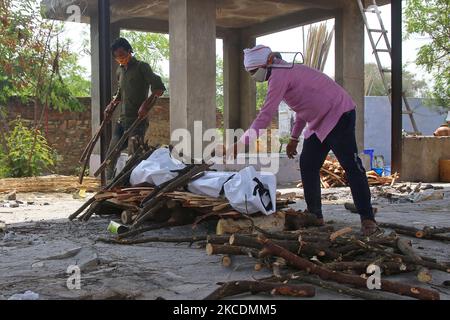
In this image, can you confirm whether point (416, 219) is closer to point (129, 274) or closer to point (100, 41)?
point (129, 274)

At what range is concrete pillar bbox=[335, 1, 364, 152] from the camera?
1064 centimetres

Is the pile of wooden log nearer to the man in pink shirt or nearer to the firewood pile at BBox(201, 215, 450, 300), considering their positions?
the firewood pile at BBox(201, 215, 450, 300)

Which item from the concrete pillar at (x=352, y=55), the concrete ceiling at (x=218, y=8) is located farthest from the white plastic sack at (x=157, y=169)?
the concrete pillar at (x=352, y=55)

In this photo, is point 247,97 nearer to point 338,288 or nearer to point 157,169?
point 157,169

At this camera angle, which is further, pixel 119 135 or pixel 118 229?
pixel 119 135

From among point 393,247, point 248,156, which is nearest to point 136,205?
point 393,247

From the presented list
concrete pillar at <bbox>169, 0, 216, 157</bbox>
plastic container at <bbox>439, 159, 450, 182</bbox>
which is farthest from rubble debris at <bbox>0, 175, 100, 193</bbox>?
plastic container at <bbox>439, 159, 450, 182</bbox>

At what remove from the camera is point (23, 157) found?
31.7ft

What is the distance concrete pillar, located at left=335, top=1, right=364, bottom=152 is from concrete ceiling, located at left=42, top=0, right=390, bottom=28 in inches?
11.3

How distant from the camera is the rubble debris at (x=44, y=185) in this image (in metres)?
8.43

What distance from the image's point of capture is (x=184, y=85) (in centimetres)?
837

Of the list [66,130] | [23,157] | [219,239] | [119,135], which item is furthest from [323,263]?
[66,130]

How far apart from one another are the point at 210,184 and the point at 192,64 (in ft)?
13.4
